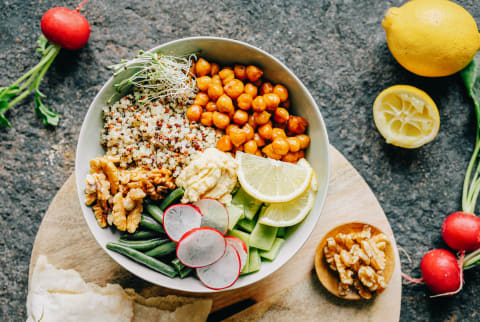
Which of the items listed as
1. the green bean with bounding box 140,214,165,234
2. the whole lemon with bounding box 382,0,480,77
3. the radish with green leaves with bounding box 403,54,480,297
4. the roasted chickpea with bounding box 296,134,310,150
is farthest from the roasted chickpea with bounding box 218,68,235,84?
the radish with green leaves with bounding box 403,54,480,297

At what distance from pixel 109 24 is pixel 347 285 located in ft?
6.33

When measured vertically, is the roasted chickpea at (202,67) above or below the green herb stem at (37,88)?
above

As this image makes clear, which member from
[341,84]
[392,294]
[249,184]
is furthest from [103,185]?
[392,294]

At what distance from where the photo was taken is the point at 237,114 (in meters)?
1.89

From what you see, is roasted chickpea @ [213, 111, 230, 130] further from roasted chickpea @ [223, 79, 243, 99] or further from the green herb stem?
the green herb stem

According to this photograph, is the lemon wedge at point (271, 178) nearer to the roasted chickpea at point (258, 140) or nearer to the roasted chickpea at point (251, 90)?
the roasted chickpea at point (258, 140)

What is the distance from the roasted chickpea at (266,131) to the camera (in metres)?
1.90

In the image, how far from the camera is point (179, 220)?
1731 millimetres

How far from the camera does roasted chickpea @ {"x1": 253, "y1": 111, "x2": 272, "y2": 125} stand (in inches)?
74.0

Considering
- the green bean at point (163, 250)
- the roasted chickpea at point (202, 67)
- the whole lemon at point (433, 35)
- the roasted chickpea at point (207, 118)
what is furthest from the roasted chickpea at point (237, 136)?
the whole lemon at point (433, 35)

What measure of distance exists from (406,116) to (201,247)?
130cm

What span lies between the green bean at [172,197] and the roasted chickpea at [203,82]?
53 centimetres

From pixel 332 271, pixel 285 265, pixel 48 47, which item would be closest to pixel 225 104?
pixel 285 265

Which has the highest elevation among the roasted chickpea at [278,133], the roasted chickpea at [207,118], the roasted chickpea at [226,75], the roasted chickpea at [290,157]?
the roasted chickpea at [226,75]
